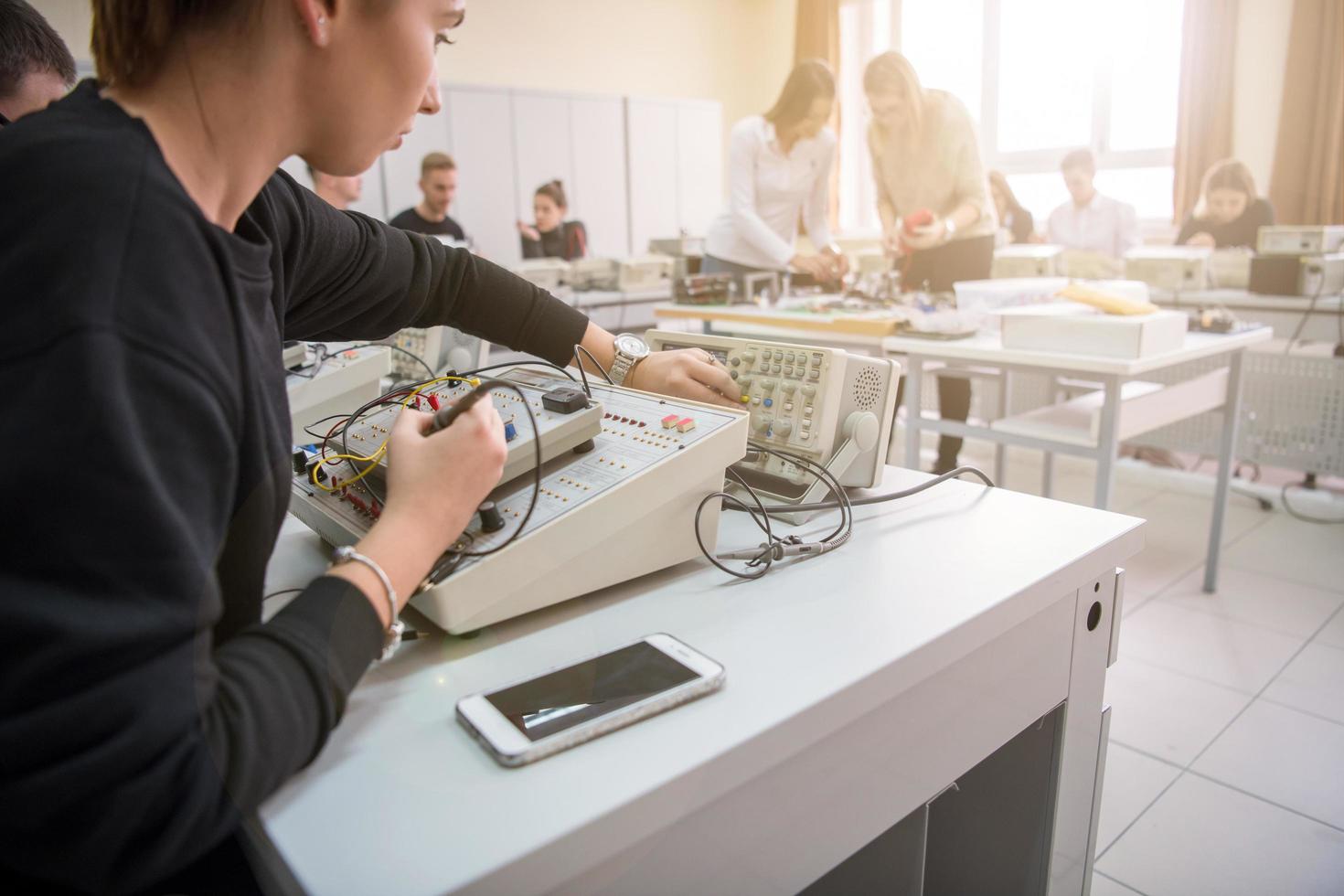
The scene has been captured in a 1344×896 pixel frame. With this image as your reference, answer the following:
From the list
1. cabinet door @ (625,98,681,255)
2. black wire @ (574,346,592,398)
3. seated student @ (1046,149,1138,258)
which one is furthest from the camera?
cabinet door @ (625,98,681,255)

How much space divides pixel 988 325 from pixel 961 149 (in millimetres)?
859

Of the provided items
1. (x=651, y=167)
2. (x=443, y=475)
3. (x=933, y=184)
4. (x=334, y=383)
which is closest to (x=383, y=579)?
(x=443, y=475)

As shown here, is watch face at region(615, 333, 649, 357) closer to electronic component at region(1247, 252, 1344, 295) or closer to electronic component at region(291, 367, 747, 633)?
electronic component at region(291, 367, 747, 633)

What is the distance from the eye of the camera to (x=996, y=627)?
771 millimetres

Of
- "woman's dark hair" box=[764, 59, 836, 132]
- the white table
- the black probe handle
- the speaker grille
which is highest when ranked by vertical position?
"woman's dark hair" box=[764, 59, 836, 132]

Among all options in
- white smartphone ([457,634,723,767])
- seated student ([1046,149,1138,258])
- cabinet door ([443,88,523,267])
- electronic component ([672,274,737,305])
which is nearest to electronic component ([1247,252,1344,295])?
electronic component ([672,274,737,305])

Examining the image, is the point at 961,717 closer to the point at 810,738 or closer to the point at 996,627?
the point at 996,627

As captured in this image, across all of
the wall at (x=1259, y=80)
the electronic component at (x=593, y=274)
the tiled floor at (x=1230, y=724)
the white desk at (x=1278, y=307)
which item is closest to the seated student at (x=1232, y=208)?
the wall at (x=1259, y=80)

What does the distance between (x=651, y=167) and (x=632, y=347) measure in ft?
20.8

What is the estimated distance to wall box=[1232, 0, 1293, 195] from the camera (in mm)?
5445

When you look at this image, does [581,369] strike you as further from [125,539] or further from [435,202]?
[435,202]

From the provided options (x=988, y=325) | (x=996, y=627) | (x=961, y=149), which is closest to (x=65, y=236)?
(x=996, y=627)

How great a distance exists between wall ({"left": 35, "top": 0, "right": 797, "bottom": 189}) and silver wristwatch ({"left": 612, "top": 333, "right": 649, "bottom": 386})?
5.56 metres

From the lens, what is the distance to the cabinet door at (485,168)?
5.98m
